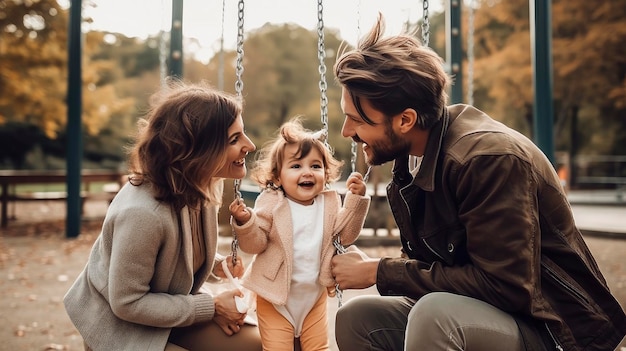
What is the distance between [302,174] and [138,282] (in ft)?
3.05

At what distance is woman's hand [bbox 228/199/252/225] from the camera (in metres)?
2.75

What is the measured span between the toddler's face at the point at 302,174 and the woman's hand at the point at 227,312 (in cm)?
56

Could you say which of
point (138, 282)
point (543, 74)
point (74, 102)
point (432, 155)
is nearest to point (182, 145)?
point (138, 282)

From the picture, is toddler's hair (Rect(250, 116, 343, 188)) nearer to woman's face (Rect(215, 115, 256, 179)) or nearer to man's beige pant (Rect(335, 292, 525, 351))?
woman's face (Rect(215, 115, 256, 179))

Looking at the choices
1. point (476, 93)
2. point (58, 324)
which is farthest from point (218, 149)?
point (476, 93)

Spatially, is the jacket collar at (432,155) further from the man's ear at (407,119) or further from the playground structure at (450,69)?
the playground structure at (450,69)

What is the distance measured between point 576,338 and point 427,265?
55 centimetres

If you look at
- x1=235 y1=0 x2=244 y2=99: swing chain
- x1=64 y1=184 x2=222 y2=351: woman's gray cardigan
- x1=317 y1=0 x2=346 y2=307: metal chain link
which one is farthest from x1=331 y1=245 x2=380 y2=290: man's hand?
x1=235 y1=0 x2=244 y2=99: swing chain

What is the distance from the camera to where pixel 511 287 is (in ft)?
6.75

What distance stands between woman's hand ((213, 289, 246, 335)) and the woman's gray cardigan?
0.22 feet

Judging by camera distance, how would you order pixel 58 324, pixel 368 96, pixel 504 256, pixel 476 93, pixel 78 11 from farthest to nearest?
pixel 476 93, pixel 78 11, pixel 58 324, pixel 368 96, pixel 504 256

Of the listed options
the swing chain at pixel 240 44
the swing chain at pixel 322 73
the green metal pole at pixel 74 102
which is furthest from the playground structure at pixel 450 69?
the swing chain at pixel 240 44

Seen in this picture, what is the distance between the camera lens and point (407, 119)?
7.89 feet

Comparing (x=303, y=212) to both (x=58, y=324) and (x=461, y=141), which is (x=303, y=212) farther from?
(x=58, y=324)
